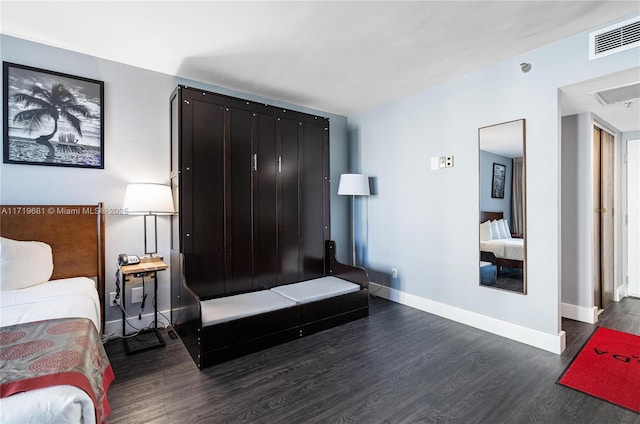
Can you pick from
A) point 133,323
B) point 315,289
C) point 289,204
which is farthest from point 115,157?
point 315,289

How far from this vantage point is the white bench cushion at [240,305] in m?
2.37

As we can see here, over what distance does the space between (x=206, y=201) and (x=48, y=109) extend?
1466 mm

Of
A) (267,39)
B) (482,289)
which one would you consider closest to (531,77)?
(482,289)

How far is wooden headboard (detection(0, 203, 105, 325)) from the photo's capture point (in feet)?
7.64

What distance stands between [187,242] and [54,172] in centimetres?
124

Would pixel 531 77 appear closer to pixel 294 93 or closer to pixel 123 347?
Answer: pixel 294 93

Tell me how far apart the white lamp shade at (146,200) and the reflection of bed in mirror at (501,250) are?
10.0ft

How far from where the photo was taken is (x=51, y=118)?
250 cm

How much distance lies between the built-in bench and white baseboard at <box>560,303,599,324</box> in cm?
220

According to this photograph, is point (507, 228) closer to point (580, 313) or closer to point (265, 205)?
point (580, 313)

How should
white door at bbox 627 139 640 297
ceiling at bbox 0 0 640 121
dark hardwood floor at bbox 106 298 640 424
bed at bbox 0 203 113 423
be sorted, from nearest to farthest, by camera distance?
bed at bbox 0 203 113 423 → dark hardwood floor at bbox 106 298 640 424 → ceiling at bbox 0 0 640 121 → white door at bbox 627 139 640 297

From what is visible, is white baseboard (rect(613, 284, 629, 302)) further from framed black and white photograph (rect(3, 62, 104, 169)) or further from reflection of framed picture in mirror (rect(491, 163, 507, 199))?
framed black and white photograph (rect(3, 62, 104, 169))

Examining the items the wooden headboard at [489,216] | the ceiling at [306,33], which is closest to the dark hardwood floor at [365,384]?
the wooden headboard at [489,216]

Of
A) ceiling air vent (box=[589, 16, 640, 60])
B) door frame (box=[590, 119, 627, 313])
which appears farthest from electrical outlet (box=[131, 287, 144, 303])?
door frame (box=[590, 119, 627, 313])
